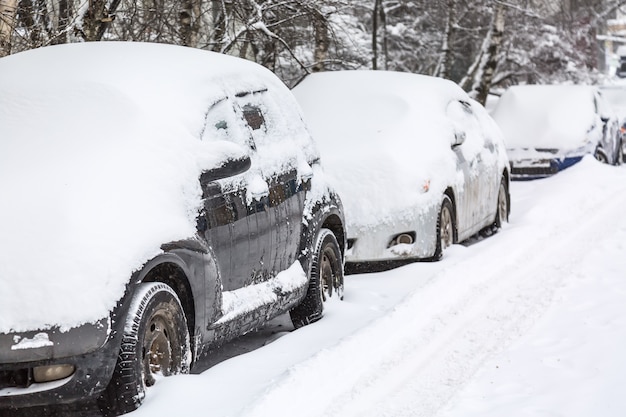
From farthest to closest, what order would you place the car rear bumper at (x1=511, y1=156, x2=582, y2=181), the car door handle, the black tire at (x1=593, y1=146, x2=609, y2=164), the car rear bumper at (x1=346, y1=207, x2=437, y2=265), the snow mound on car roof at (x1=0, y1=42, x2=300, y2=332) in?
1. the black tire at (x1=593, y1=146, x2=609, y2=164)
2. the car rear bumper at (x1=511, y1=156, x2=582, y2=181)
3. the car rear bumper at (x1=346, y1=207, x2=437, y2=265)
4. the car door handle
5. the snow mound on car roof at (x1=0, y1=42, x2=300, y2=332)

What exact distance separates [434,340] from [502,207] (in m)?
6.22

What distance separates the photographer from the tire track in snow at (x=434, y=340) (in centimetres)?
553

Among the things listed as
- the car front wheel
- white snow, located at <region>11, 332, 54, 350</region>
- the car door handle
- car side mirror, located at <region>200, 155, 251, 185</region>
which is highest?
car side mirror, located at <region>200, 155, 251, 185</region>

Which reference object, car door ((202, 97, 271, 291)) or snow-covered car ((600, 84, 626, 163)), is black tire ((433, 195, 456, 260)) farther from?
snow-covered car ((600, 84, 626, 163))

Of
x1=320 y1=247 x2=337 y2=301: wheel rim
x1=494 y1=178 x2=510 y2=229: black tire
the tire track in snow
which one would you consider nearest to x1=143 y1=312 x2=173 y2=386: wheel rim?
the tire track in snow

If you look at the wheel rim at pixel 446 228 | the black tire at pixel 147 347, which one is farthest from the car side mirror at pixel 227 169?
the wheel rim at pixel 446 228

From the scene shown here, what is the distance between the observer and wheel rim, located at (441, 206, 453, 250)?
10.2m

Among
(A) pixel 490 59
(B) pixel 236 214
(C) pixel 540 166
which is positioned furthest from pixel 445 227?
(A) pixel 490 59

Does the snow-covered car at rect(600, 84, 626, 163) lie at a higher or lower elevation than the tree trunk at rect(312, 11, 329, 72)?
lower

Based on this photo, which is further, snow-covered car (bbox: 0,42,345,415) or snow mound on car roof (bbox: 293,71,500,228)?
snow mound on car roof (bbox: 293,71,500,228)

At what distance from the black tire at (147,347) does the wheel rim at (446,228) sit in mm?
5061

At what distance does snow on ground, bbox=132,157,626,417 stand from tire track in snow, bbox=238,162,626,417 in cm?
1

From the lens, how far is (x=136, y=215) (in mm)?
5125

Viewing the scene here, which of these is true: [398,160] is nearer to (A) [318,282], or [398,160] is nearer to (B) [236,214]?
(A) [318,282]
